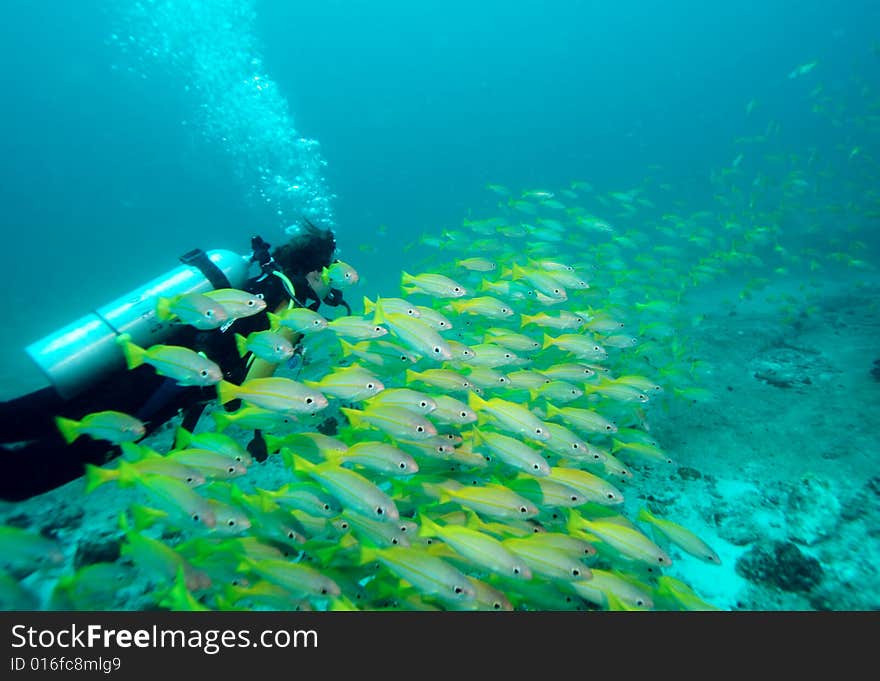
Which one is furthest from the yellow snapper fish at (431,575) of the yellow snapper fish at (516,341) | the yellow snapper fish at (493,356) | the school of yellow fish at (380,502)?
the yellow snapper fish at (516,341)

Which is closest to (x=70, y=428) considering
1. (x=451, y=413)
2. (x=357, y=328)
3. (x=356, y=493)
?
(x=357, y=328)

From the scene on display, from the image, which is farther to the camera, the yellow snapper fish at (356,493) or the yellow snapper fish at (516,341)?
the yellow snapper fish at (516,341)

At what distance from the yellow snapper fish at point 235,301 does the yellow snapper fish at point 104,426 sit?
3.71ft

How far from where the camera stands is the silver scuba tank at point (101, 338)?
13.2 feet

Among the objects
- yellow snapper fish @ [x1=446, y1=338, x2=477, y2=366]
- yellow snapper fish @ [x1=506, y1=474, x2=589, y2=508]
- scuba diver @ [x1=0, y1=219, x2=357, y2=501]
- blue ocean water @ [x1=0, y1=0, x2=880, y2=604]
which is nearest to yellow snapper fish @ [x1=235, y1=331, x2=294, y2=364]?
scuba diver @ [x1=0, y1=219, x2=357, y2=501]

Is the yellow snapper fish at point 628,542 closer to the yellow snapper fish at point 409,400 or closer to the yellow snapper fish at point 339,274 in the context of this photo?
the yellow snapper fish at point 409,400

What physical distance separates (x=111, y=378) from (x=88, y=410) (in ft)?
1.13

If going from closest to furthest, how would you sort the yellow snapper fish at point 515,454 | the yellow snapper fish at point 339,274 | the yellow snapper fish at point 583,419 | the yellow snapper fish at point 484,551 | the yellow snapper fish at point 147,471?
1. the yellow snapper fish at point 484,551
2. the yellow snapper fish at point 147,471
3. the yellow snapper fish at point 515,454
4. the yellow snapper fish at point 583,419
5. the yellow snapper fish at point 339,274

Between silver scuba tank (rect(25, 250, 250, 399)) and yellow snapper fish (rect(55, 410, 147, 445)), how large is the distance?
821 mm

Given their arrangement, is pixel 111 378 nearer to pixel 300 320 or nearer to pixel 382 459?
pixel 300 320

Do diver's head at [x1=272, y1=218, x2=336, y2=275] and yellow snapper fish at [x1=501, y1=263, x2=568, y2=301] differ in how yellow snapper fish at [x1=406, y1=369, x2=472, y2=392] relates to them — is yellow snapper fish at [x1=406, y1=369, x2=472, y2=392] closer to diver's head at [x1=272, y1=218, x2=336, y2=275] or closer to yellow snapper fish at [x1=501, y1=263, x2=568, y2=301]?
diver's head at [x1=272, y1=218, x2=336, y2=275]

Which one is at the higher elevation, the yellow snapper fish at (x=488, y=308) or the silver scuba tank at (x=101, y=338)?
the yellow snapper fish at (x=488, y=308)

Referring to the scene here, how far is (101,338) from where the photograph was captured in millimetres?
4164
